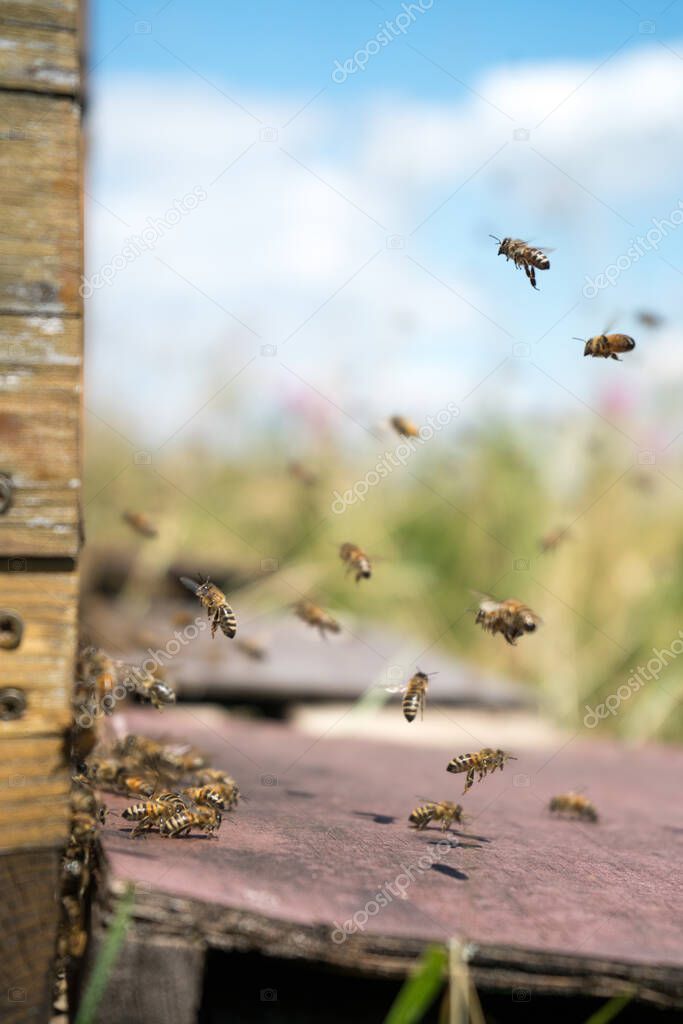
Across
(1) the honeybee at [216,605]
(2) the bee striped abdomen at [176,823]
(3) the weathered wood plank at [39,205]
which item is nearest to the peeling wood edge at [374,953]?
(2) the bee striped abdomen at [176,823]

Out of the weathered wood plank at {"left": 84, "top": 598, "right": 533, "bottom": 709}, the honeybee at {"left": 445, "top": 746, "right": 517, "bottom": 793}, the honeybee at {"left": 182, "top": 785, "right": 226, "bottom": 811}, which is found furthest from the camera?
the weathered wood plank at {"left": 84, "top": 598, "right": 533, "bottom": 709}

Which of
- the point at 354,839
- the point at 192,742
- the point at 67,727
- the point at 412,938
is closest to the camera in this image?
the point at 412,938

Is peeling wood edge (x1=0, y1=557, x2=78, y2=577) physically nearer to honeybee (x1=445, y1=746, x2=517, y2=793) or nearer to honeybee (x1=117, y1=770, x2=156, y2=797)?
honeybee (x1=117, y1=770, x2=156, y2=797)

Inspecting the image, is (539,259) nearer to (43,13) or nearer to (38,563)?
(43,13)

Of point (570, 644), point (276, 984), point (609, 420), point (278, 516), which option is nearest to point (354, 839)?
point (276, 984)

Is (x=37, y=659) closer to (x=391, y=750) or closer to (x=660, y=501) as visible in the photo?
(x=391, y=750)

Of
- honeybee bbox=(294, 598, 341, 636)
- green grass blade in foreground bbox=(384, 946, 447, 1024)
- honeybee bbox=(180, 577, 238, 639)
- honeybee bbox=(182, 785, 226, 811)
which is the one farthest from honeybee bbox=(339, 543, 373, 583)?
green grass blade in foreground bbox=(384, 946, 447, 1024)
